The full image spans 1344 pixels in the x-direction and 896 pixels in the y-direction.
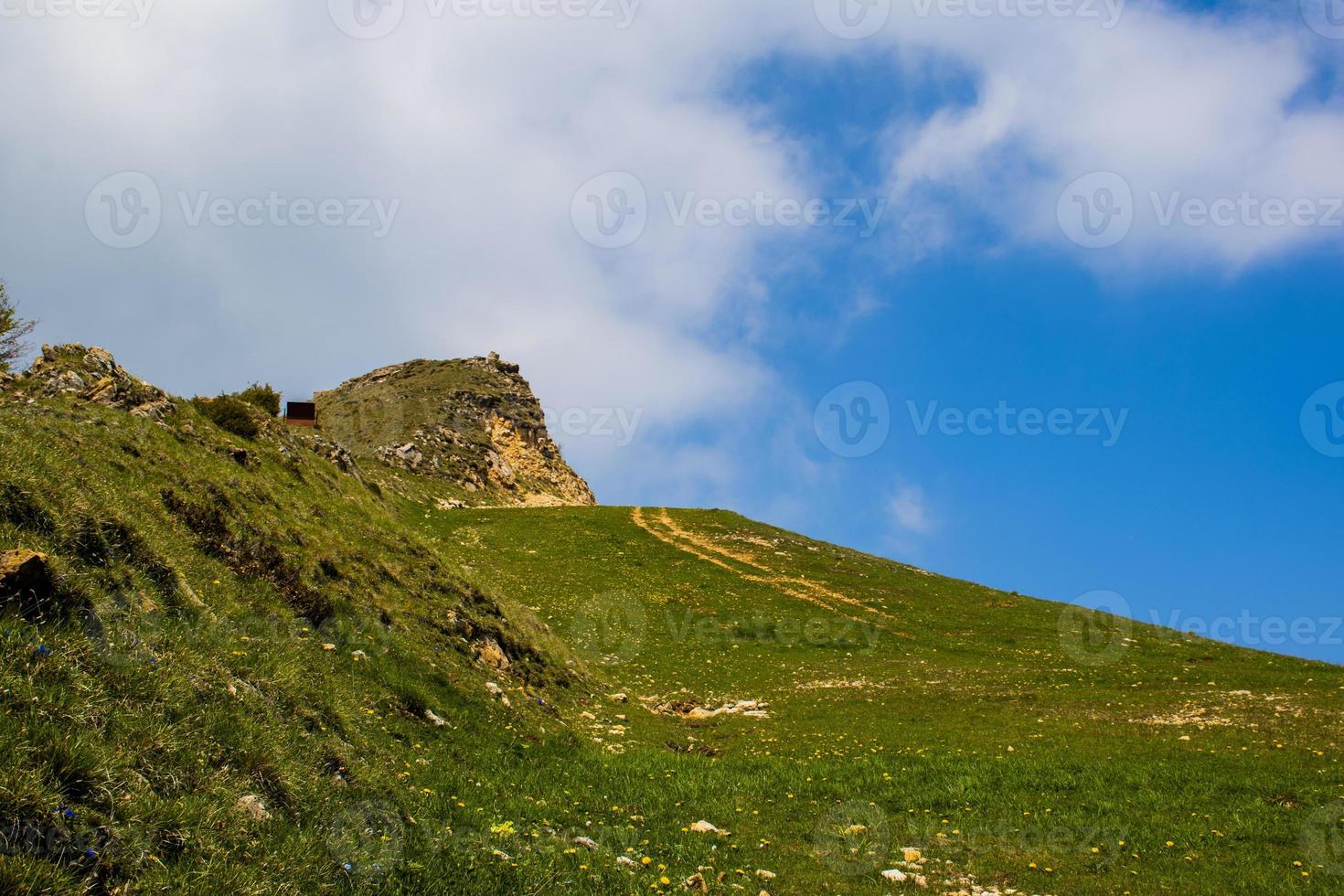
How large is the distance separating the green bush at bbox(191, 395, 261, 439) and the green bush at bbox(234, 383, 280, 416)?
10.0 m

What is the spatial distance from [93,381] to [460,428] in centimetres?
8163

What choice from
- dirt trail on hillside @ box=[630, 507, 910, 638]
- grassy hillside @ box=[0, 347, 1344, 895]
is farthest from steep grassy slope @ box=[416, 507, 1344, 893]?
dirt trail on hillside @ box=[630, 507, 910, 638]

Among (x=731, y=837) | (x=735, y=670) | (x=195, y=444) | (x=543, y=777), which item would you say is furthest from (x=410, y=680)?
(x=735, y=670)

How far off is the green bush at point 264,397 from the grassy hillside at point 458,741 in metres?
9.18

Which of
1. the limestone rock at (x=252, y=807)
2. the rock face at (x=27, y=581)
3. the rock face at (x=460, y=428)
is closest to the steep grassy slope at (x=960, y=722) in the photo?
the limestone rock at (x=252, y=807)

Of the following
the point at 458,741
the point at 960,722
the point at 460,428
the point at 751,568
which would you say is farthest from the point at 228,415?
the point at 460,428

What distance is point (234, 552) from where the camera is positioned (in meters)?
14.9

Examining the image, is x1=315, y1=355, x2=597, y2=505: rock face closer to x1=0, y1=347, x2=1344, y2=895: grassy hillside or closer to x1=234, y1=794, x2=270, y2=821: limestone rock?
x1=0, y1=347, x2=1344, y2=895: grassy hillside

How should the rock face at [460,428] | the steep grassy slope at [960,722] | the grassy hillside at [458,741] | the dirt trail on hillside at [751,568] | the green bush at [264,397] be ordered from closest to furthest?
1. the grassy hillside at [458,741]
2. the steep grassy slope at [960,722]
3. the green bush at [264,397]
4. the dirt trail on hillside at [751,568]
5. the rock face at [460,428]

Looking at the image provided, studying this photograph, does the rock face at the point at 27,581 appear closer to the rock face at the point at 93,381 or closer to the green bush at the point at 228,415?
the rock face at the point at 93,381

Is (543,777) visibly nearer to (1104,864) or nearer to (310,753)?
(310,753)

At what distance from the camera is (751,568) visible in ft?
194

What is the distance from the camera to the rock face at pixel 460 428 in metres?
88.2

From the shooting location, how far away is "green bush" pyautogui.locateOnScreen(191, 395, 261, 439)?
28266 millimetres
